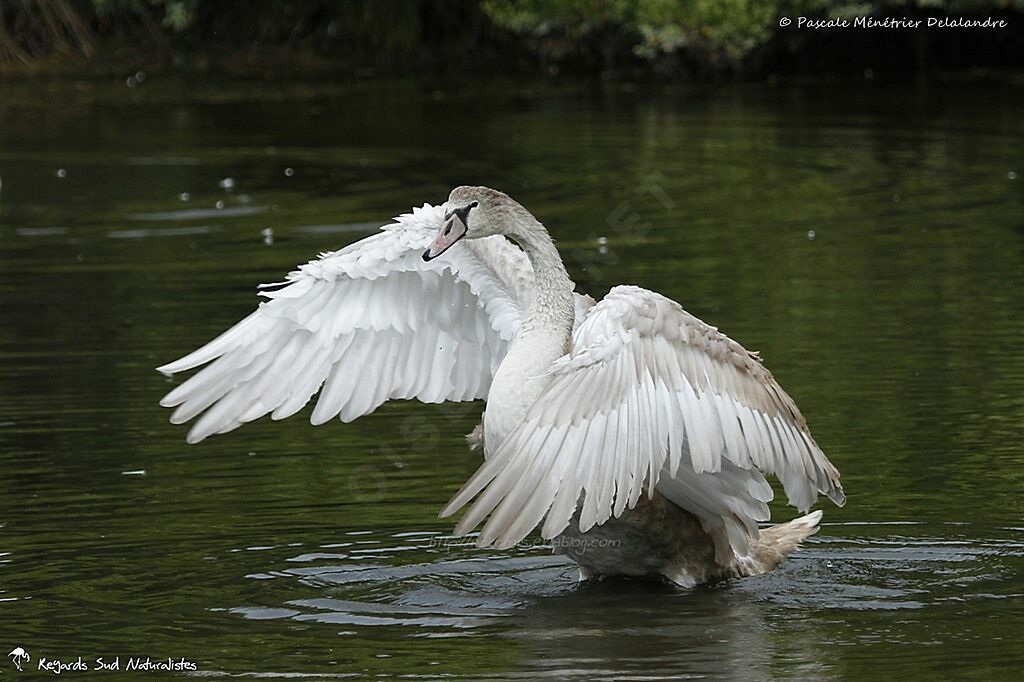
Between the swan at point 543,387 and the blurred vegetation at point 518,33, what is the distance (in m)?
23.4

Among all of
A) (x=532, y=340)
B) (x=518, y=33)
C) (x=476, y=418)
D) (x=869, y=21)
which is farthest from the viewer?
(x=518, y=33)

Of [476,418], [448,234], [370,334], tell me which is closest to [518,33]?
[476,418]

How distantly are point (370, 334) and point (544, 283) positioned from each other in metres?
1.04

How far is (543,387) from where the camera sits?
26.0 feet

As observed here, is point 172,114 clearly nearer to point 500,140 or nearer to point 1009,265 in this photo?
point 500,140

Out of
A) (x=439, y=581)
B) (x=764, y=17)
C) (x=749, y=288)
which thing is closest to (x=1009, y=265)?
(x=749, y=288)

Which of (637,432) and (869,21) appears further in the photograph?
(869,21)

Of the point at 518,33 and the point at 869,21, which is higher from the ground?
the point at 518,33

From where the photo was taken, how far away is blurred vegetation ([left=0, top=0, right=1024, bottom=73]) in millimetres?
32794

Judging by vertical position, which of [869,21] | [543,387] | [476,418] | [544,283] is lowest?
[476,418]

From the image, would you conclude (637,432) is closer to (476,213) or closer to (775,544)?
(476,213)

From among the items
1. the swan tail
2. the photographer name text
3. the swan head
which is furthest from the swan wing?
the photographer name text

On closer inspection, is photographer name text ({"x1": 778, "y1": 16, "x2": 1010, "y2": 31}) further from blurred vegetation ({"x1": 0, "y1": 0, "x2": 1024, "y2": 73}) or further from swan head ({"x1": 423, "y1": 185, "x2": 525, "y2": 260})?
swan head ({"x1": 423, "y1": 185, "x2": 525, "y2": 260})

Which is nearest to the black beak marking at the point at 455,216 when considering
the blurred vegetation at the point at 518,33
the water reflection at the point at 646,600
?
the water reflection at the point at 646,600
